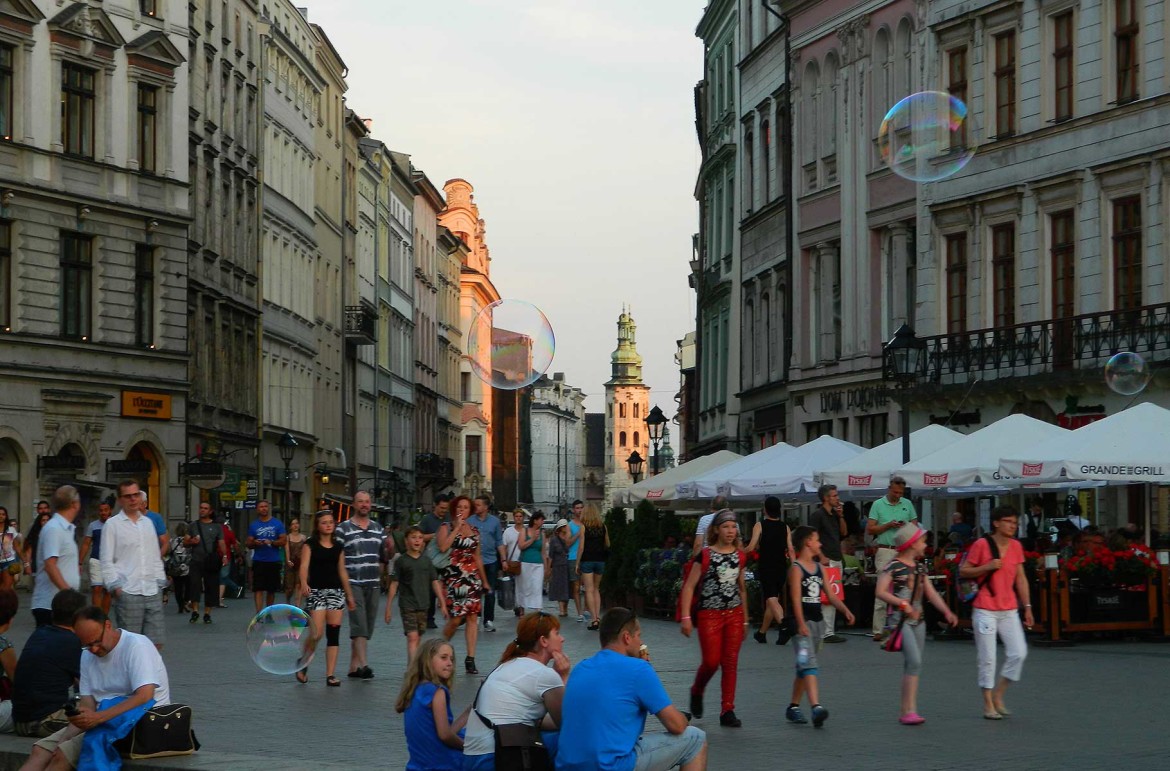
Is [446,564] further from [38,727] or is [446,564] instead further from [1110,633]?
[1110,633]

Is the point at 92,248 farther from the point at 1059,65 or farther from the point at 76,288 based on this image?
the point at 1059,65

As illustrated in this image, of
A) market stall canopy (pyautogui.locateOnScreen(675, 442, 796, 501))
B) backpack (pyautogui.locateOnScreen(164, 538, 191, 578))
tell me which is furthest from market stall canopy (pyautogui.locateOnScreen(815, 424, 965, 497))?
backpack (pyautogui.locateOnScreen(164, 538, 191, 578))

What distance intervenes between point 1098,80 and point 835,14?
10.4m

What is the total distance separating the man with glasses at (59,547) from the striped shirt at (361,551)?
106 inches

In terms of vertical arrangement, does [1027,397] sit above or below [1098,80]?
below

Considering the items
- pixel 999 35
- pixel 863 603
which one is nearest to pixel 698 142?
pixel 999 35

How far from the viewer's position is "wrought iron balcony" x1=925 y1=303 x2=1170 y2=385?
35.2 metres

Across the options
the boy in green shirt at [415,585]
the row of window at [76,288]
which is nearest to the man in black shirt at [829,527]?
the boy in green shirt at [415,585]

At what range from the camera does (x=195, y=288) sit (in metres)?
55.6

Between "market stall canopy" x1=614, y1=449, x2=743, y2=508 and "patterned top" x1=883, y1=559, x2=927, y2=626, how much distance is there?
66.2ft

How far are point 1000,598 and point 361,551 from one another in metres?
7.07

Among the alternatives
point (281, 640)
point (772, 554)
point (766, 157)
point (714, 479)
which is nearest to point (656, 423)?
point (766, 157)

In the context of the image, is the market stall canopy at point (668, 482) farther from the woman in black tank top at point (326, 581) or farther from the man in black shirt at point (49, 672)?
the man in black shirt at point (49, 672)

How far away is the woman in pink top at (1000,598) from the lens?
16.4m
